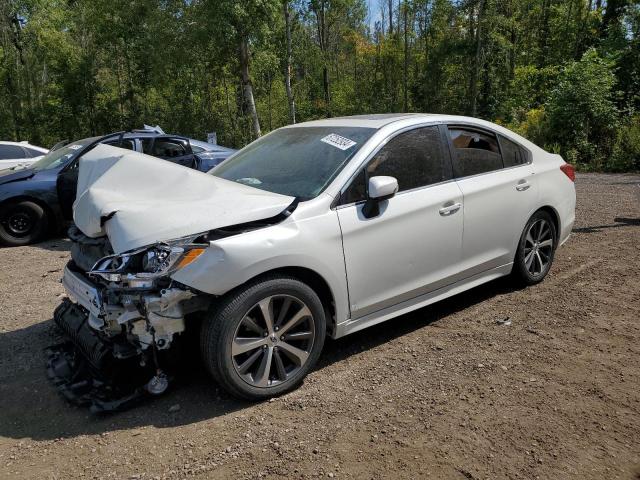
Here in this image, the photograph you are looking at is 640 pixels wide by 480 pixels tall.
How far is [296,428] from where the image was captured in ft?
9.72

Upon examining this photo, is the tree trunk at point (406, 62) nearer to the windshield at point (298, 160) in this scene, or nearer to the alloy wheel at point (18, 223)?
the alloy wheel at point (18, 223)

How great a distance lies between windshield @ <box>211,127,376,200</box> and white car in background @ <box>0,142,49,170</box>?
9.84 metres

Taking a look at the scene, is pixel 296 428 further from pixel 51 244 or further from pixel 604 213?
pixel 604 213

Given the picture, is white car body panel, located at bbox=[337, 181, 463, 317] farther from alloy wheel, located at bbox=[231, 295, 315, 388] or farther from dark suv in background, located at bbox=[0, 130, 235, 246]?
dark suv in background, located at bbox=[0, 130, 235, 246]

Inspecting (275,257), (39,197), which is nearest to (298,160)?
(275,257)

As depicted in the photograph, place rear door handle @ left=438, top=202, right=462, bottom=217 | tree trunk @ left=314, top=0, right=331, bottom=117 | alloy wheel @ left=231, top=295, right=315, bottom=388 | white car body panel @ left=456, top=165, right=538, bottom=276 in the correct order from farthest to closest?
1. tree trunk @ left=314, top=0, right=331, bottom=117
2. white car body panel @ left=456, top=165, right=538, bottom=276
3. rear door handle @ left=438, top=202, right=462, bottom=217
4. alloy wheel @ left=231, top=295, right=315, bottom=388

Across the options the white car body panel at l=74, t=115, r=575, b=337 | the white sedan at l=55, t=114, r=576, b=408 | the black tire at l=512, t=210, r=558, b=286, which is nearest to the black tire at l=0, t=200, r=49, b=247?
the white car body panel at l=74, t=115, r=575, b=337

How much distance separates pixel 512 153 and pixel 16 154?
1191cm

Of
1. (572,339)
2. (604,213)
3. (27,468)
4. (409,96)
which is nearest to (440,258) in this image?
(572,339)

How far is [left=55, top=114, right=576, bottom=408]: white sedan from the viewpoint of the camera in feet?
9.65

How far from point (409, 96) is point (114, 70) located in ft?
62.1

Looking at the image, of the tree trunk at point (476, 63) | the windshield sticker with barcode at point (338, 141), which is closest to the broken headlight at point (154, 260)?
the windshield sticker with barcode at point (338, 141)

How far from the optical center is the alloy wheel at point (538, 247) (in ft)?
15.9

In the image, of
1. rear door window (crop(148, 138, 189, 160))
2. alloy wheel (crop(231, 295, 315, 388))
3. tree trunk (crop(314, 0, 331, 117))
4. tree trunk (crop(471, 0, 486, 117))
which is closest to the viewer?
alloy wheel (crop(231, 295, 315, 388))
